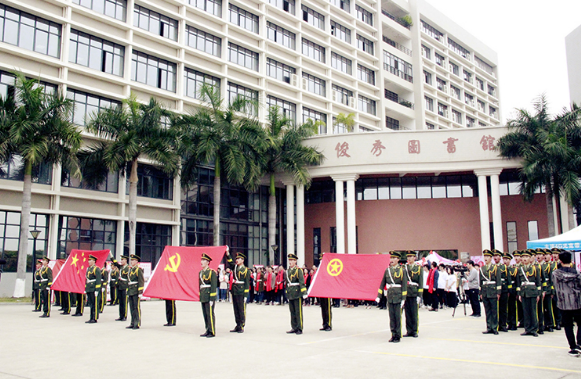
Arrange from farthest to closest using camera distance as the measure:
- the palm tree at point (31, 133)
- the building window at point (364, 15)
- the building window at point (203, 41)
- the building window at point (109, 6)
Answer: the building window at point (364, 15), the building window at point (203, 41), the building window at point (109, 6), the palm tree at point (31, 133)

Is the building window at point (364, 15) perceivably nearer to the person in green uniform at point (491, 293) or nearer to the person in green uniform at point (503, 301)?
the person in green uniform at point (503, 301)

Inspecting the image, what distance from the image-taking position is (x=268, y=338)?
11.4 meters

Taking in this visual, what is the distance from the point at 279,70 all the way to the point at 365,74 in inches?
451

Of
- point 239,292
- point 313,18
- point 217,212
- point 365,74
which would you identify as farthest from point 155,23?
point 239,292

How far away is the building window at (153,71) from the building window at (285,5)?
38.1ft

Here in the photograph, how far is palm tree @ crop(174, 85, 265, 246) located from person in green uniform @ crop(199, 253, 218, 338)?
15.2 meters

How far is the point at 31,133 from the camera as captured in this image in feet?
74.3

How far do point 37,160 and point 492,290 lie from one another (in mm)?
19397

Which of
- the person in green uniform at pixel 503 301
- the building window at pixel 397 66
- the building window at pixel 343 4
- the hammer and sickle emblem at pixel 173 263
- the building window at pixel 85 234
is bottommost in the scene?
the person in green uniform at pixel 503 301

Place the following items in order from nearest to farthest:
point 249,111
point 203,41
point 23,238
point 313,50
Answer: point 23,238 < point 249,111 < point 203,41 < point 313,50

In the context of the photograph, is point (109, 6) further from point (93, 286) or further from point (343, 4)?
point (343, 4)

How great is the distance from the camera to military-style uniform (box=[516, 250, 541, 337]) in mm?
11820

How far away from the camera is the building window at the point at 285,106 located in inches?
1537

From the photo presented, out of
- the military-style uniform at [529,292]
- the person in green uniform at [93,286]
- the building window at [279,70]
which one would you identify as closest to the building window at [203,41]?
the building window at [279,70]
